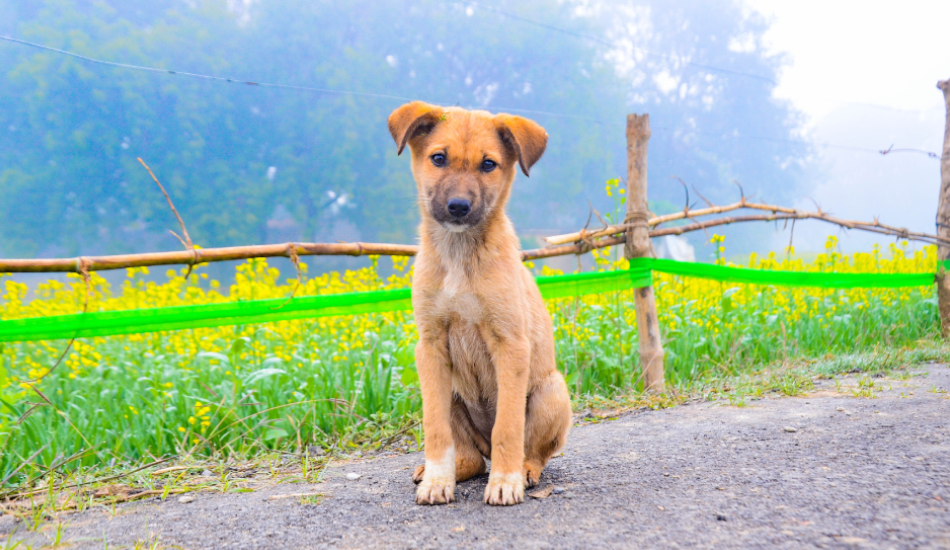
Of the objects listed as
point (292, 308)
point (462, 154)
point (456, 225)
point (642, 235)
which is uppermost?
point (462, 154)

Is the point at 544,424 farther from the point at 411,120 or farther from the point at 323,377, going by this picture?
the point at 323,377

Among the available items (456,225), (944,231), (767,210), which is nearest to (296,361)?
(456,225)

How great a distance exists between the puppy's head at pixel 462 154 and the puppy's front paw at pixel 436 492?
108cm

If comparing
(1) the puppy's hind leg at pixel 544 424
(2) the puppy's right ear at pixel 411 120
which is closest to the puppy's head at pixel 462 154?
(2) the puppy's right ear at pixel 411 120

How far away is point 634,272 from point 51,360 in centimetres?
477

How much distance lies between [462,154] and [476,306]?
65 centimetres

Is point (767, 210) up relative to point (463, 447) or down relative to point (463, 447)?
up

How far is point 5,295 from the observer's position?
5.20 metres

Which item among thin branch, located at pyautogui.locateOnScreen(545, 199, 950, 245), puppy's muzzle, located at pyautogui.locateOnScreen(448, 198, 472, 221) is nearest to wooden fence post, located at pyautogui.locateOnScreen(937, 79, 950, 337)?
thin branch, located at pyautogui.locateOnScreen(545, 199, 950, 245)

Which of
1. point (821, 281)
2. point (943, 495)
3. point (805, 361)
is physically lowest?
point (805, 361)

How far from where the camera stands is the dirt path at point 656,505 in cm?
198

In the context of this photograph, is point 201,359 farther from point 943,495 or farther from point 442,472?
point 943,495

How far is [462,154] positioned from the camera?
2471mm

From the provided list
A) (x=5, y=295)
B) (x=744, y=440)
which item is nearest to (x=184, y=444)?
(x=5, y=295)
